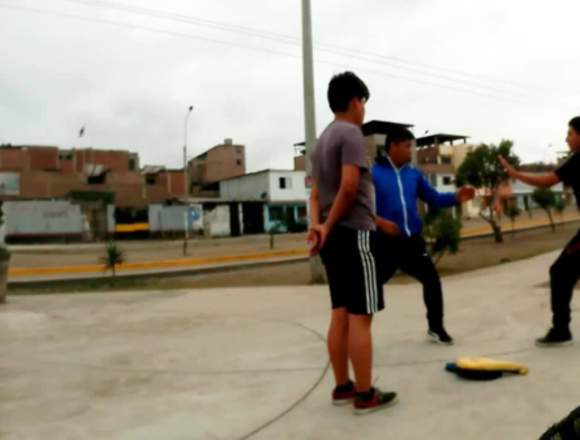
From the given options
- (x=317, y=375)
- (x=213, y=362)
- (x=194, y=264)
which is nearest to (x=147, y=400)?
(x=213, y=362)

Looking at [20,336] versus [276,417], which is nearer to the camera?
[276,417]

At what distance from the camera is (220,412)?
2.50 metres

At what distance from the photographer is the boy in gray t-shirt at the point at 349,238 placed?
2.36 m

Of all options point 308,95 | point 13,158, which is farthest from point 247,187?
point 308,95

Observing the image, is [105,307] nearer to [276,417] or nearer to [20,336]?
[20,336]

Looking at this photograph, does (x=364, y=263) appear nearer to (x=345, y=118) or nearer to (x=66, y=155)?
(x=345, y=118)

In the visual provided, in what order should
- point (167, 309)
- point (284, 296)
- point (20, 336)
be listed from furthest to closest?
point (284, 296)
point (167, 309)
point (20, 336)

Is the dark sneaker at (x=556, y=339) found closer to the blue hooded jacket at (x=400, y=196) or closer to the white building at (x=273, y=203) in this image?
the blue hooded jacket at (x=400, y=196)

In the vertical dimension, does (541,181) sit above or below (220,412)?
above

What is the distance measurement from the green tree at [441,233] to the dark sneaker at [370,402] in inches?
529

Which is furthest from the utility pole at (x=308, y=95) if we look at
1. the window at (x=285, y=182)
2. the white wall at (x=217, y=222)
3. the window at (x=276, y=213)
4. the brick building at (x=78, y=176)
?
the window at (x=285, y=182)

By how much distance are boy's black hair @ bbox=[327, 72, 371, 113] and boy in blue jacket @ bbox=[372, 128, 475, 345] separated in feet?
3.27

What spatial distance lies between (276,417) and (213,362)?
1.17 meters

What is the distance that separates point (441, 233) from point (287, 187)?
3340 centimetres
